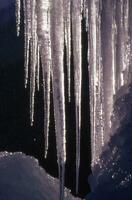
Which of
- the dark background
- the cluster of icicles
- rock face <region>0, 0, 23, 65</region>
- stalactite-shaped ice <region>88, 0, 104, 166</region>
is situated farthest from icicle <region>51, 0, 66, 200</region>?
rock face <region>0, 0, 23, 65</region>

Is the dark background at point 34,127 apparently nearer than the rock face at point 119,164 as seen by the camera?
No

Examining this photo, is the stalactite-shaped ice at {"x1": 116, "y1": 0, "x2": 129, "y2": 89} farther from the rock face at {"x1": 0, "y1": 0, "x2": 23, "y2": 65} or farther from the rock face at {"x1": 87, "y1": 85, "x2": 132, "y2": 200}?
the rock face at {"x1": 0, "y1": 0, "x2": 23, "y2": 65}

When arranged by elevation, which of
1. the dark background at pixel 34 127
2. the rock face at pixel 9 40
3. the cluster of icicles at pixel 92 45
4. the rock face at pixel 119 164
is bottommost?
the dark background at pixel 34 127

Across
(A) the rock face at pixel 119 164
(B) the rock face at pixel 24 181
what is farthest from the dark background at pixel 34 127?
(A) the rock face at pixel 119 164

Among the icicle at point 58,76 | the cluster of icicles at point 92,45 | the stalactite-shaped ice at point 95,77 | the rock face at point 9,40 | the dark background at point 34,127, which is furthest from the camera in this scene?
the rock face at point 9,40

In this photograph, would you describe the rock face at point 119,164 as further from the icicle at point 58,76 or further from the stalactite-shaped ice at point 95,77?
the stalactite-shaped ice at point 95,77

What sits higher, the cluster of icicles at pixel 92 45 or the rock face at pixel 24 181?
the cluster of icicles at pixel 92 45

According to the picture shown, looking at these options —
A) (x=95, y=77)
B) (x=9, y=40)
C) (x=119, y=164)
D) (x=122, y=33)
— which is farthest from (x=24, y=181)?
(x=9, y=40)
